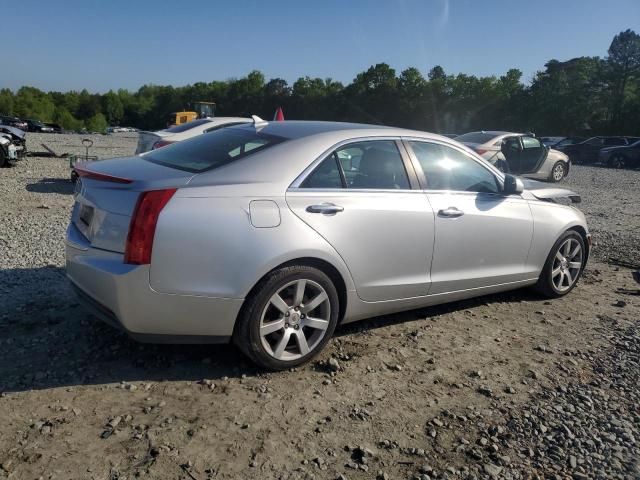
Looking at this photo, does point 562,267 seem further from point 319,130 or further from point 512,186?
point 319,130

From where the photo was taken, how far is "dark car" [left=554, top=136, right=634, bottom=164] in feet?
98.0

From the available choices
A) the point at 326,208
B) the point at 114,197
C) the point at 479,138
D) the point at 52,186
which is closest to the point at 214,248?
the point at 114,197

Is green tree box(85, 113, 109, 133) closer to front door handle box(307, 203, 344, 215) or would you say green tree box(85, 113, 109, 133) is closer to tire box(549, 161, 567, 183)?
tire box(549, 161, 567, 183)

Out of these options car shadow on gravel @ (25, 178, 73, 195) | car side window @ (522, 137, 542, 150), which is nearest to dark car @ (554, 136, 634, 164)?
car side window @ (522, 137, 542, 150)

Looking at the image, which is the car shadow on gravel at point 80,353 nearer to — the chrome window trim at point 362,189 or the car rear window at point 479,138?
the chrome window trim at point 362,189

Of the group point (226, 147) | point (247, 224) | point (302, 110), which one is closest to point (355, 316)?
point (247, 224)

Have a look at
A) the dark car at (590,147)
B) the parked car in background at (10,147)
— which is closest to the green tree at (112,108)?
the dark car at (590,147)

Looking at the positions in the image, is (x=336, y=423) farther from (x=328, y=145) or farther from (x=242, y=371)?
(x=328, y=145)

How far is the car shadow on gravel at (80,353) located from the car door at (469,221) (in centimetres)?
73

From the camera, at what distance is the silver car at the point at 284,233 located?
10.3ft

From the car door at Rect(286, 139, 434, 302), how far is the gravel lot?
53 centimetres

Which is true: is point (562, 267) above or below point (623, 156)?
above

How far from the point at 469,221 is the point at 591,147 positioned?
30203 mm

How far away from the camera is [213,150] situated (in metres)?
3.88
